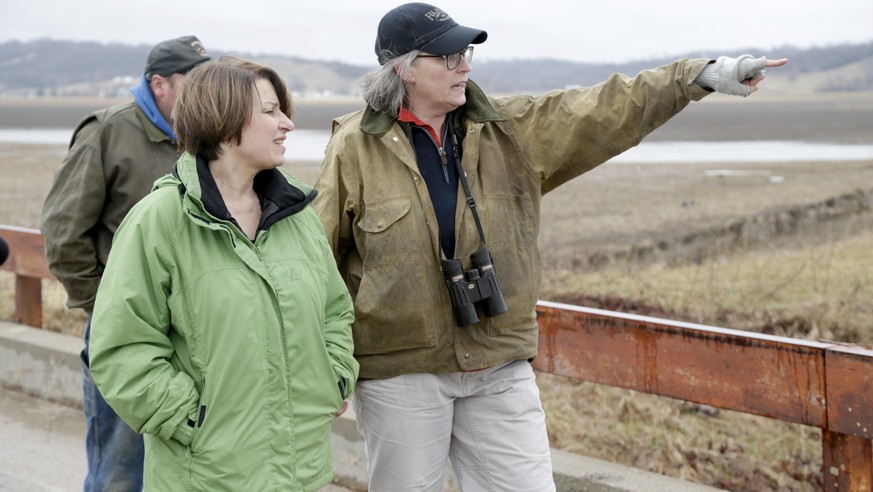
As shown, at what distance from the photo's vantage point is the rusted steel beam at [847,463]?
11.6 feet

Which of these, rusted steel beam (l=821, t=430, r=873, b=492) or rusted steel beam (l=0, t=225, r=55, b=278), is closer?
rusted steel beam (l=821, t=430, r=873, b=492)

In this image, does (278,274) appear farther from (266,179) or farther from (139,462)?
(139,462)

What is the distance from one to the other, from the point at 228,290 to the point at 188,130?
1.59 feet

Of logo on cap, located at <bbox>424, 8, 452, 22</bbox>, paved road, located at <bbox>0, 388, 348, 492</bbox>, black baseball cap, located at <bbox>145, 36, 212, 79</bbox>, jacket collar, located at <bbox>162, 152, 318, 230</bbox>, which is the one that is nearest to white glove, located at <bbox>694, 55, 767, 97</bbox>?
logo on cap, located at <bbox>424, 8, 452, 22</bbox>

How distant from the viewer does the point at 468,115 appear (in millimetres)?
3285

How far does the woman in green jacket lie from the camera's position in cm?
251

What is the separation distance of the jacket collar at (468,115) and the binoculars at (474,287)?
17.6 inches

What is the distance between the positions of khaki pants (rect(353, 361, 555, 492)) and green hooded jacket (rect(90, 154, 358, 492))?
577mm

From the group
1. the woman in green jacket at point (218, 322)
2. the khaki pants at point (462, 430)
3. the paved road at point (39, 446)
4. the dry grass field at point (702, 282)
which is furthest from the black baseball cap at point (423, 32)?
the paved road at point (39, 446)

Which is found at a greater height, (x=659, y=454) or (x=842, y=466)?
(x=842, y=466)

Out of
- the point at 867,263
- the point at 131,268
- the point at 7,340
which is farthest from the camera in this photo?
the point at 867,263

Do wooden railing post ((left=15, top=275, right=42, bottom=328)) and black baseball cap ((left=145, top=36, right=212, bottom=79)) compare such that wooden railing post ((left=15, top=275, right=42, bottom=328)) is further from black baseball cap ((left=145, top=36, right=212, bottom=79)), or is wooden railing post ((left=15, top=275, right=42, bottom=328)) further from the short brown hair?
the short brown hair

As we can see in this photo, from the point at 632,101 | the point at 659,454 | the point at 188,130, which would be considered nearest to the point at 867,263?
the point at 659,454

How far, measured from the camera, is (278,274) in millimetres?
2633
